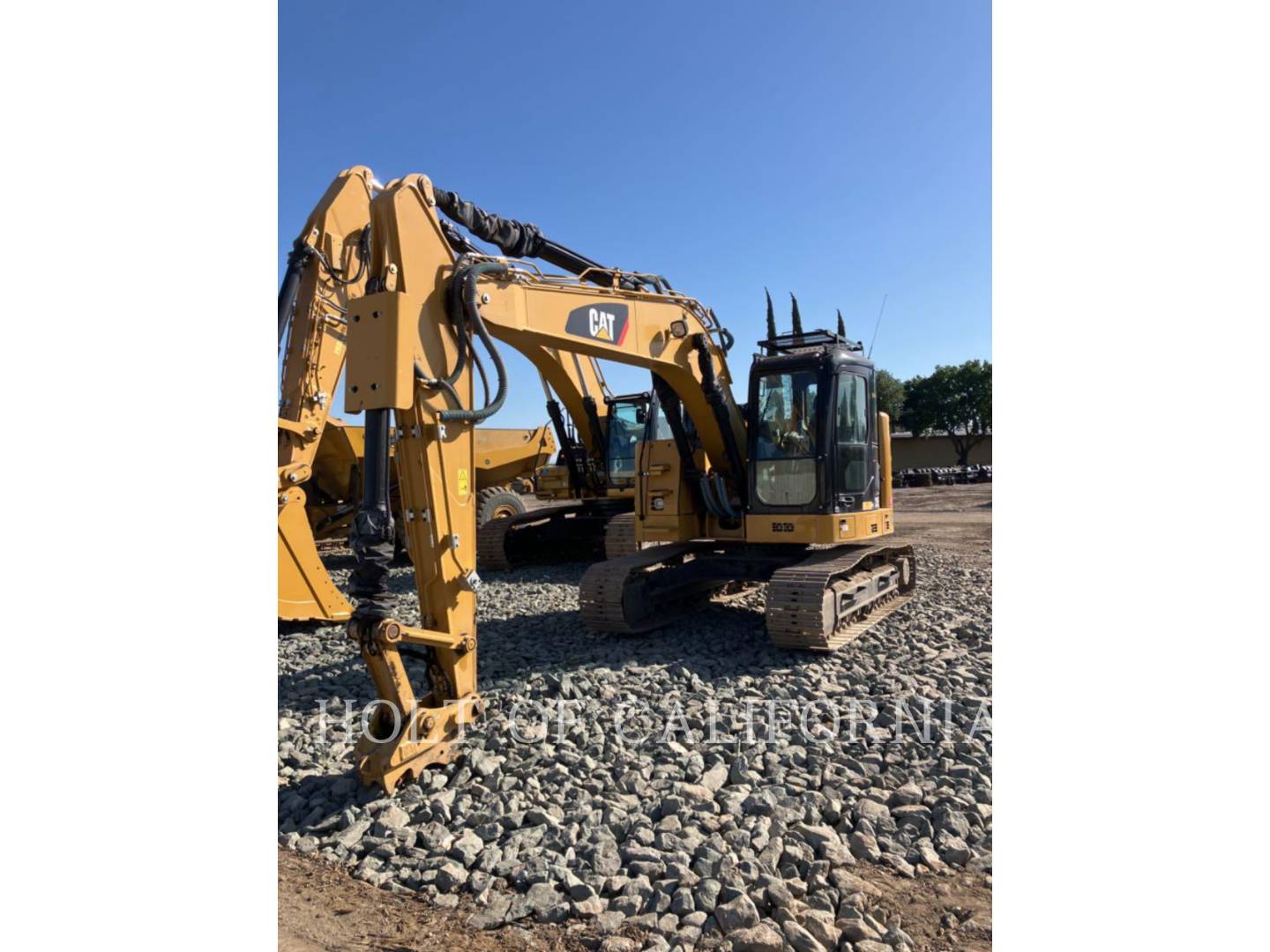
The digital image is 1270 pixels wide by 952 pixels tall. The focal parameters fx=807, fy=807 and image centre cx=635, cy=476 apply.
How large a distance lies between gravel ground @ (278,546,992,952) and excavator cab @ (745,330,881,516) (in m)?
1.48

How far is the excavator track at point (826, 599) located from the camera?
6.45m

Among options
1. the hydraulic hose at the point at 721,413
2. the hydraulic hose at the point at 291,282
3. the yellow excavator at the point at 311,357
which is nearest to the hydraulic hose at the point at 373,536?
the hydraulic hose at the point at 291,282

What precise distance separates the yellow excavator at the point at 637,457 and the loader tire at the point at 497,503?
3.75m

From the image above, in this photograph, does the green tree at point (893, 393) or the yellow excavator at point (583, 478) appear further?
the green tree at point (893, 393)

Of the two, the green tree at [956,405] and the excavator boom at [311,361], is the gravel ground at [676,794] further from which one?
the green tree at [956,405]

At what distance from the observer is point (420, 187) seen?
480 cm

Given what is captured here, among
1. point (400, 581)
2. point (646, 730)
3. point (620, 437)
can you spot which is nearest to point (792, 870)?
point (646, 730)

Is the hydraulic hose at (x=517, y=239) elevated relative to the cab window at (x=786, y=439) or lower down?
elevated

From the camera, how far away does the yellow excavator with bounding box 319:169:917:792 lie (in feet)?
14.1

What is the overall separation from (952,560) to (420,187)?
1032cm

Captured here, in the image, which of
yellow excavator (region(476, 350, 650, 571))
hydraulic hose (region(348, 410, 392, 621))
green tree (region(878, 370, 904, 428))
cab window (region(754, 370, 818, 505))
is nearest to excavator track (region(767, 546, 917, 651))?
cab window (region(754, 370, 818, 505))

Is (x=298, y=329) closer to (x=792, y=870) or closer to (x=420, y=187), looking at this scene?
(x=420, y=187)

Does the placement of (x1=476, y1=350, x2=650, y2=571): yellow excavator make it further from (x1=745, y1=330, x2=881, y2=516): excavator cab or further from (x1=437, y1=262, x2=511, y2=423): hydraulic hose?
(x1=437, y1=262, x2=511, y2=423): hydraulic hose

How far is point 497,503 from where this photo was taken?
46.0 feet
